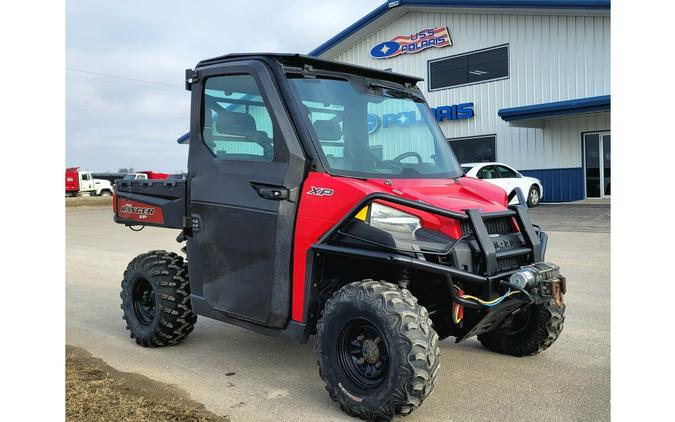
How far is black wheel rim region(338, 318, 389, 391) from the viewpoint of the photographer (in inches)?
150

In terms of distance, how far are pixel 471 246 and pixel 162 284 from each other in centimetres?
274

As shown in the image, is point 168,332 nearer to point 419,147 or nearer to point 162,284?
point 162,284

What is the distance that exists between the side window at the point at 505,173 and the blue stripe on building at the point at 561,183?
3.56 metres

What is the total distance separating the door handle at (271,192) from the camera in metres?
4.30

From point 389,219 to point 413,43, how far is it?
23.1m

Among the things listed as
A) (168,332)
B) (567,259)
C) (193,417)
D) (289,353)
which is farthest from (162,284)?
(567,259)

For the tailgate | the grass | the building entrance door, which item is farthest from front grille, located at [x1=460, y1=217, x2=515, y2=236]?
the building entrance door

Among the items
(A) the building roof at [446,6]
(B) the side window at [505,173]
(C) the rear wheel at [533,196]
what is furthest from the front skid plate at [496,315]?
(A) the building roof at [446,6]

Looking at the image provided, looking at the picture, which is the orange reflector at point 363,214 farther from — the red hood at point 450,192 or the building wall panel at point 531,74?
the building wall panel at point 531,74

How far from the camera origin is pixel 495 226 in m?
4.25

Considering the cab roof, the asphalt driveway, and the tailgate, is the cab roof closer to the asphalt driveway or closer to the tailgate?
the tailgate

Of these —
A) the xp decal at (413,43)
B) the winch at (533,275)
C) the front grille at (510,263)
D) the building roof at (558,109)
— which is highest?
the xp decal at (413,43)

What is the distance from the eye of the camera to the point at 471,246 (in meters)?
3.94

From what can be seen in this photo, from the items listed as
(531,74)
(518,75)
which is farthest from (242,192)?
(518,75)
